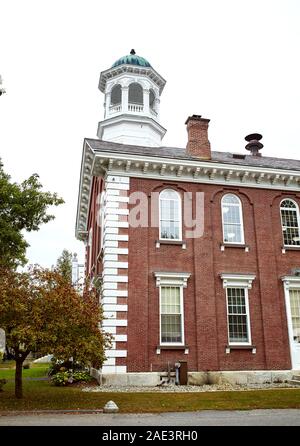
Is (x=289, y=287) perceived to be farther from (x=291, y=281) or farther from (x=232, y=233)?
(x=232, y=233)

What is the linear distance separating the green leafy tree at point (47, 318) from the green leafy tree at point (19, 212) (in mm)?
5039

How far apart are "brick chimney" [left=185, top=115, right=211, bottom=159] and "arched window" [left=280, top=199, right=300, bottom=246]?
462 centimetres

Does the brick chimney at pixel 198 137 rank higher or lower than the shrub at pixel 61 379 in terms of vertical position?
higher

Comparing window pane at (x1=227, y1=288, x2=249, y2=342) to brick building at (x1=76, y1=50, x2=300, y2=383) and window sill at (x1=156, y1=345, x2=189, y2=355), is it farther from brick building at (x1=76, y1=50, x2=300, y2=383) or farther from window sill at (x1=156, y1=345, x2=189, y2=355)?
window sill at (x1=156, y1=345, x2=189, y2=355)

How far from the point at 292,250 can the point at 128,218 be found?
816 cm

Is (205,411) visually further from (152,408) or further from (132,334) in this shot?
(132,334)

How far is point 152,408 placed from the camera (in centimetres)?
1222

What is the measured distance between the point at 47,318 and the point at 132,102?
18832mm

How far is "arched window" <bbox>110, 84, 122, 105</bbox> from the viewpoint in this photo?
28.7 meters

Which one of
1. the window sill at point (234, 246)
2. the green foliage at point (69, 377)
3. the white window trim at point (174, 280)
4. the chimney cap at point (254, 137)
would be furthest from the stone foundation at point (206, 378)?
the chimney cap at point (254, 137)

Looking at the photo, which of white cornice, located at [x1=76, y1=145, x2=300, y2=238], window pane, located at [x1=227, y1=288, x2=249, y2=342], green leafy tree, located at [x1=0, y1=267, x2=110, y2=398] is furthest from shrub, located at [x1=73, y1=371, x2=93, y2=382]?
white cornice, located at [x1=76, y1=145, x2=300, y2=238]

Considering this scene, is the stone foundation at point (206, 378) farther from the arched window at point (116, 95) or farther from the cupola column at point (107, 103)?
the arched window at point (116, 95)

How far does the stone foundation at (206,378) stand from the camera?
703 inches

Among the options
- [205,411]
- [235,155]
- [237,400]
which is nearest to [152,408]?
[205,411]
